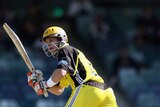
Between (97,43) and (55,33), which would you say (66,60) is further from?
(97,43)

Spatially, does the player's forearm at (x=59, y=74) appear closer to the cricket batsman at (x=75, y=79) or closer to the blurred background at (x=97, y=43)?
the cricket batsman at (x=75, y=79)

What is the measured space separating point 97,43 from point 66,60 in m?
6.43

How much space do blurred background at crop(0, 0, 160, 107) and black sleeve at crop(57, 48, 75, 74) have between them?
11.6 ft

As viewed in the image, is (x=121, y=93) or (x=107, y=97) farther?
(x=121, y=93)

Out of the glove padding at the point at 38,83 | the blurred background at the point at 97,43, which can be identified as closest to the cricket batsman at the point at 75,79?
the glove padding at the point at 38,83

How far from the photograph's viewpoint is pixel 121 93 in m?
13.0

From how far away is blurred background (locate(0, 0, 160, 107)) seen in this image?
40.2ft

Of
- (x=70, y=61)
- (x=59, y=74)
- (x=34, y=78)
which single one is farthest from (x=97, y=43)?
(x=59, y=74)

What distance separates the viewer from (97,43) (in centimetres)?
1419

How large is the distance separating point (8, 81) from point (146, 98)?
2.61m

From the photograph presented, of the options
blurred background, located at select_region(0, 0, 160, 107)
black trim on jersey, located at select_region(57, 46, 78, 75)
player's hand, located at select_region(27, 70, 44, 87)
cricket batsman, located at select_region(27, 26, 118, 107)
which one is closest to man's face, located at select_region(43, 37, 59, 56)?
cricket batsman, located at select_region(27, 26, 118, 107)

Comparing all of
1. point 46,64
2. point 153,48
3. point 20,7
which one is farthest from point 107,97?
point 20,7

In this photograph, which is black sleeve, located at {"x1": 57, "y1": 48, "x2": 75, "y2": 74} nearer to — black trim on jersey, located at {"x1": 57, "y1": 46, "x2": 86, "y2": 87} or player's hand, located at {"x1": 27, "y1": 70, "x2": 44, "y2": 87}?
black trim on jersey, located at {"x1": 57, "y1": 46, "x2": 86, "y2": 87}

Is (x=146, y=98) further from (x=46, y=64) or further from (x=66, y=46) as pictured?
(x=66, y=46)
